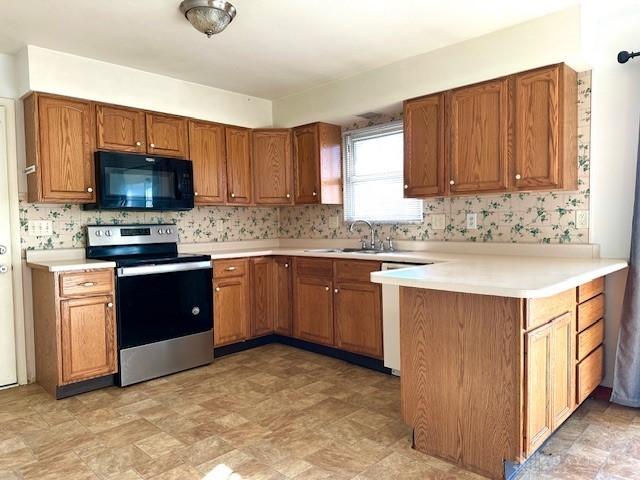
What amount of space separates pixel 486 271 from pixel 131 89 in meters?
2.90

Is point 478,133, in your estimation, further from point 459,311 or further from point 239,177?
point 239,177

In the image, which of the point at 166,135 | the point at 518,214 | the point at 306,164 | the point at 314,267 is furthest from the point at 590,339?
the point at 166,135

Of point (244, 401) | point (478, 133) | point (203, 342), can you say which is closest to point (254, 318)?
point (203, 342)

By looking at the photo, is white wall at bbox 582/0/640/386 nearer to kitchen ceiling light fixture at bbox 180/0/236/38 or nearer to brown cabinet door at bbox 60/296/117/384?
kitchen ceiling light fixture at bbox 180/0/236/38

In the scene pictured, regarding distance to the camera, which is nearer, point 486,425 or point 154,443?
point 486,425

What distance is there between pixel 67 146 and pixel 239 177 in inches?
56.4

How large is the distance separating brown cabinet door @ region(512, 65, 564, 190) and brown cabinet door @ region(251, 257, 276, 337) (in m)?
2.21

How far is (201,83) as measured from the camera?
3896mm

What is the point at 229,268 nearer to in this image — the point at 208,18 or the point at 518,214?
the point at 208,18

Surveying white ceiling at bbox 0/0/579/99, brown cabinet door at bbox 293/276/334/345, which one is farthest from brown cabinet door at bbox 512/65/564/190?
brown cabinet door at bbox 293/276/334/345

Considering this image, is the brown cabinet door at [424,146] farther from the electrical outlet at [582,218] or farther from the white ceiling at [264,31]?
the electrical outlet at [582,218]

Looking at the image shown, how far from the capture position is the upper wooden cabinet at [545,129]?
265cm

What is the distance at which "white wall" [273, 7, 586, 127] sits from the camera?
8.64ft

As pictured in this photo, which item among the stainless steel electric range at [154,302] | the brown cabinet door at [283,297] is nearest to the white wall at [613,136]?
the brown cabinet door at [283,297]
